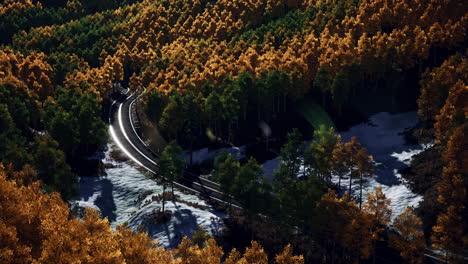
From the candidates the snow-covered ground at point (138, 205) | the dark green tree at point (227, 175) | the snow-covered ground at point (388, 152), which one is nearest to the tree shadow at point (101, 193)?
the snow-covered ground at point (138, 205)

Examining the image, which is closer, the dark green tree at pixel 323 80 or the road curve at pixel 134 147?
the road curve at pixel 134 147

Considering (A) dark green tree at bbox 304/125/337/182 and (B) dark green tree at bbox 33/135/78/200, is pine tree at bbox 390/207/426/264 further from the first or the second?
(B) dark green tree at bbox 33/135/78/200

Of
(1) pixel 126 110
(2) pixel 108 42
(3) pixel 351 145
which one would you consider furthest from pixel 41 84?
(3) pixel 351 145

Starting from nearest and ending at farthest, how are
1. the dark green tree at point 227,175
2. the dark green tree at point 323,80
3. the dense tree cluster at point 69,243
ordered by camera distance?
the dense tree cluster at point 69,243 < the dark green tree at point 227,175 < the dark green tree at point 323,80

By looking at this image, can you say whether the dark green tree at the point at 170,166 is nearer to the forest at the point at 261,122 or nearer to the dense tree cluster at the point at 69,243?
the forest at the point at 261,122

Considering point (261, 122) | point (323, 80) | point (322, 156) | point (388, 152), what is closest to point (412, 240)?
point (322, 156)

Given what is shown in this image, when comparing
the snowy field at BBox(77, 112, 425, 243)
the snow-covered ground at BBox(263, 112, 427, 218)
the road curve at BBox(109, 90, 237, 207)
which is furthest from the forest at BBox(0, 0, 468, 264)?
the road curve at BBox(109, 90, 237, 207)
